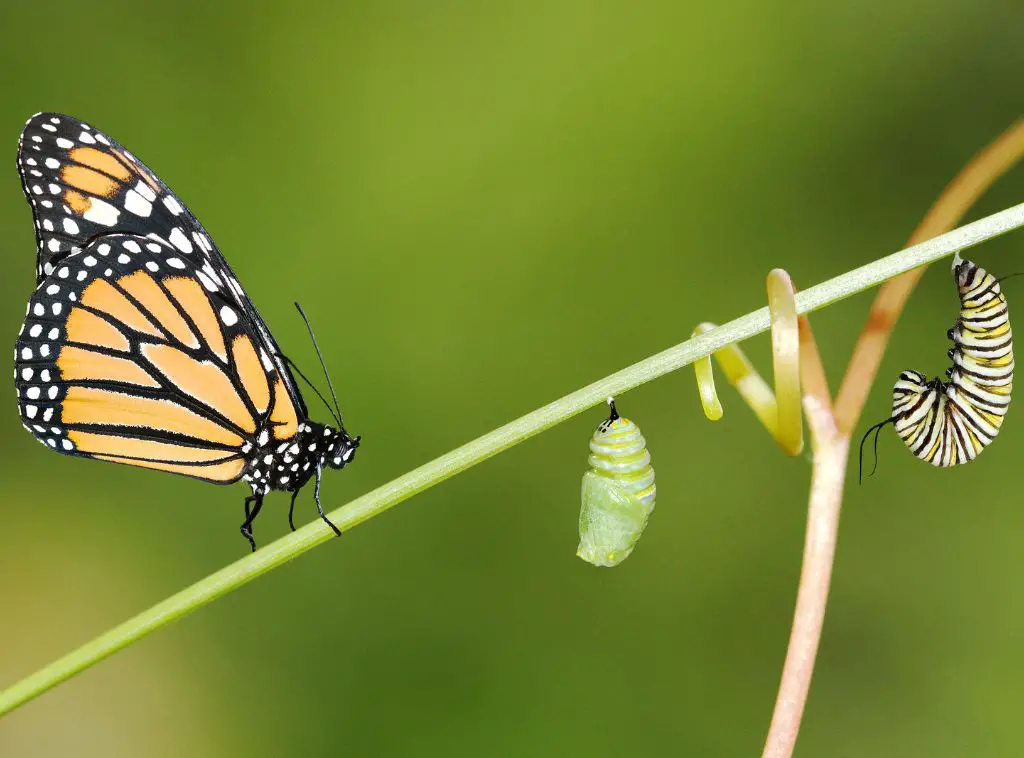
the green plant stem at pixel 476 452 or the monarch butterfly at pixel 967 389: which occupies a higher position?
the monarch butterfly at pixel 967 389

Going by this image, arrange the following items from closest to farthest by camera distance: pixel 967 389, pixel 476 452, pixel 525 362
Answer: pixel 476 452, pixel 967 389, pixel 525 362

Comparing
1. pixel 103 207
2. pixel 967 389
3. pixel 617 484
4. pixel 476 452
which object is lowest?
pixel 476 452

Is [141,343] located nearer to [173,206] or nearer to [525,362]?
[173,206]

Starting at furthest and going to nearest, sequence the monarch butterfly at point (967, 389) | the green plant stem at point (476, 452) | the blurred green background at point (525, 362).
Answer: the blurred green background at point (525, 362) → the monarch butterfly at point (967, 389) → the green plant stem at point (476, 452)

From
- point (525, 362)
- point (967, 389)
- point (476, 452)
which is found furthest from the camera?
point (525, 362)

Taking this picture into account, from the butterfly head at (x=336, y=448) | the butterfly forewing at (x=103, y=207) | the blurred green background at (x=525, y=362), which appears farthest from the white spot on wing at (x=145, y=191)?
the blurred green background at (x=525, y=362)

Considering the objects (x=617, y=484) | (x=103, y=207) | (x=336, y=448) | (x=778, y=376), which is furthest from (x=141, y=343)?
(x=778, y=376)

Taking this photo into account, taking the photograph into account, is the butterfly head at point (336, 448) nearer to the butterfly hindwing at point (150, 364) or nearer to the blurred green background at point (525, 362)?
the butterfly hindwing at point (150, 364)
